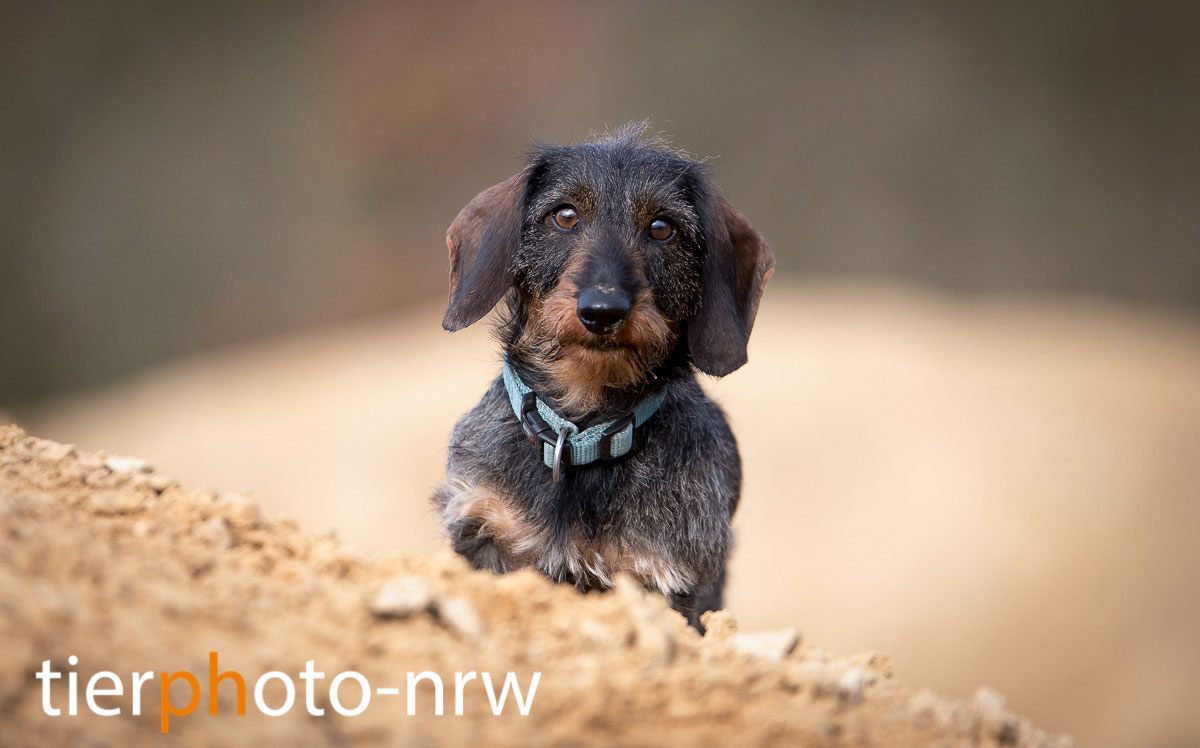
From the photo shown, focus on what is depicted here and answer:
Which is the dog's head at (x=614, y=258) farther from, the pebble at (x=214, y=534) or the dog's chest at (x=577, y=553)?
the pebble at (x=214, y=534)

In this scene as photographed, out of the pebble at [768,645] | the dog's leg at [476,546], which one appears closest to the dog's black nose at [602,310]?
the dog's leg at [476,546]

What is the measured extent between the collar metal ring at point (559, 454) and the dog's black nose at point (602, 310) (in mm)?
427

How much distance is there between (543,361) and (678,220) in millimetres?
752

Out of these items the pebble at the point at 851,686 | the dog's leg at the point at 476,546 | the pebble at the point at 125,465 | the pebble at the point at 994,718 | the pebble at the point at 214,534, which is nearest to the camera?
the pebble at the point at 851,686

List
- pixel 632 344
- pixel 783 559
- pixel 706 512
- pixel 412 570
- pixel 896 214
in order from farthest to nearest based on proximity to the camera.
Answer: pixel 896 214 < pixel 783 559 < pixel 706 512 < pixel 632 344 < pixel 412 570

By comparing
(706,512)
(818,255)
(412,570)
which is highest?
(818,255)

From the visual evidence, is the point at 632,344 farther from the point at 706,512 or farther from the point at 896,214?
the point at 896,214

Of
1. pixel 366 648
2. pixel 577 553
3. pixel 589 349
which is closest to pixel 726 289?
pixel 589 349

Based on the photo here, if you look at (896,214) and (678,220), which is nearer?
(678,220)

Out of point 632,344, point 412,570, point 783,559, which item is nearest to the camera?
point 412,570

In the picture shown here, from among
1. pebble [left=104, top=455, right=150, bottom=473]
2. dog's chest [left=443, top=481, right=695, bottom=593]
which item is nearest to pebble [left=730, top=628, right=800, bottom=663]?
dog's chest [left=443, top=481, right=695, bottom=593]

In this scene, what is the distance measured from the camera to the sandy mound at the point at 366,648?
2.32 meters

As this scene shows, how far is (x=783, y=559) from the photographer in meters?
10.7

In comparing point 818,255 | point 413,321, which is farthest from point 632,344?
point 818,255
